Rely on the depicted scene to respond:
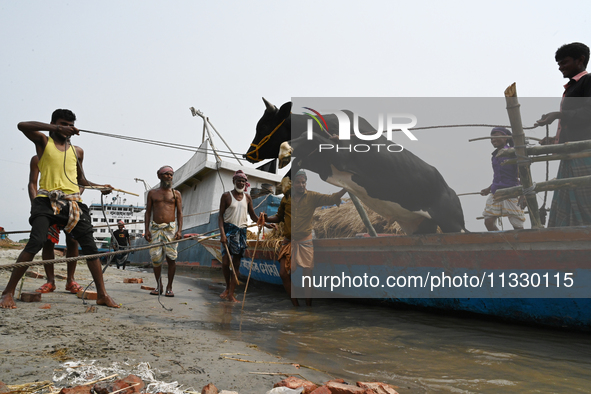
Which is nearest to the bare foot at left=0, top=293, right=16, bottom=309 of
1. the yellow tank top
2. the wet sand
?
the wet sand

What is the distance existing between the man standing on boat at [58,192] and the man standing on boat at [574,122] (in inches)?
170

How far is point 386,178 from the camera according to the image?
4547mm

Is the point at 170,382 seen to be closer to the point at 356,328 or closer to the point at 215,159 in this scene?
the point at 356,328

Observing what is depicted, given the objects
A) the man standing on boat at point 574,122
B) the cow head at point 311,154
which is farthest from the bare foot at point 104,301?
the man standing on boat at point 574,122

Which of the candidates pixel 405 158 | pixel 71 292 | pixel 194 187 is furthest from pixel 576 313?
pixel 194 187

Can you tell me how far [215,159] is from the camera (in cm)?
1470

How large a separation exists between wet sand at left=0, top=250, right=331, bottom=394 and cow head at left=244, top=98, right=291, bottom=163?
2910 mm

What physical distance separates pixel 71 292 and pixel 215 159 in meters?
10.6

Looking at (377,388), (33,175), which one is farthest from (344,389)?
(33,175)

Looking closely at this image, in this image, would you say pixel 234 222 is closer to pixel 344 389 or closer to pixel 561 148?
pixel 561 148

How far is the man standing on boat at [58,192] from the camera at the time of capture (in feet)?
11.2

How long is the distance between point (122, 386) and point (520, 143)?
3378mm

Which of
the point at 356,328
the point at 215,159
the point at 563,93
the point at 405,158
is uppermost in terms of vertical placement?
the point at 215,159

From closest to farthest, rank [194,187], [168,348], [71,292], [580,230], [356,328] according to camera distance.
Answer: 1. [168,348]
2. [580,230]
3. [356,328]
4. [71,292]
5. [194,187]
